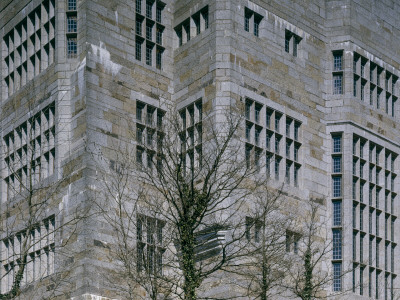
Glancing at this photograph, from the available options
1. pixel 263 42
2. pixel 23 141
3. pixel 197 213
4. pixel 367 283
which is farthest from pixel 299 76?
pixel 197 213

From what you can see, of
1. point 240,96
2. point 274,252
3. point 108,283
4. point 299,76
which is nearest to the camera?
point 274,252

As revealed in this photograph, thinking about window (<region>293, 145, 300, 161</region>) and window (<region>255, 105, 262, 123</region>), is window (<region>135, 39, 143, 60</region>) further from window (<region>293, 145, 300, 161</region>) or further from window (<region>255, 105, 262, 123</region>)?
window (<region>293, 145, 300, 161</region>)

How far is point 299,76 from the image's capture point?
39.2m

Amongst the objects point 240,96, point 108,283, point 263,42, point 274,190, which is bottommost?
point 108,283

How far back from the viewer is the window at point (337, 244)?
38.4m

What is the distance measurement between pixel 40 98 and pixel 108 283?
7940mm

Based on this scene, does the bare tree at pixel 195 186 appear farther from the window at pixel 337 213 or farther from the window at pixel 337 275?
the window at pixel 337 275

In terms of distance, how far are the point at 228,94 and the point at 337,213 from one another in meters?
7.00

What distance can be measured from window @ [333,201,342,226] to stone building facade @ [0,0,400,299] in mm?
48

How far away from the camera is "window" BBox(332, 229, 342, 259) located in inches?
1512

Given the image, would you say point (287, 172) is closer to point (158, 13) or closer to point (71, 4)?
point (158, 13)

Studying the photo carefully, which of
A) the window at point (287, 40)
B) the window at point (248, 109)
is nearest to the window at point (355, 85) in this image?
the window at point (287, 40)

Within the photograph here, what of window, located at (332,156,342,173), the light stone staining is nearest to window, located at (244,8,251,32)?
window, located at (332,156,342,173)

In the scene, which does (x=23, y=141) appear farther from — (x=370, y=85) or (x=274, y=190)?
(x=370, y=85)
